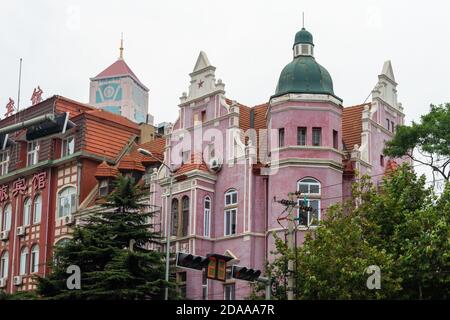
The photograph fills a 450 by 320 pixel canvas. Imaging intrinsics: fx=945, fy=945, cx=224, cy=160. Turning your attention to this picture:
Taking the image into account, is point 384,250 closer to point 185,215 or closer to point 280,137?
point 280,137

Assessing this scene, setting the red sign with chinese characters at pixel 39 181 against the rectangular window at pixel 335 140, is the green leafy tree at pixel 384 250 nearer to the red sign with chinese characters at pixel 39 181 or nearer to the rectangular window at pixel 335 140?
the rectangular window at pixel 335 140

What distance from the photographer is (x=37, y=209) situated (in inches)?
2287

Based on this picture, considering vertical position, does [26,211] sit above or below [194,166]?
below

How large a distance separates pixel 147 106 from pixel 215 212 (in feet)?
205

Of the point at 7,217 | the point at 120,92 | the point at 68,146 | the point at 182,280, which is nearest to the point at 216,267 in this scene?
the point at 182,280

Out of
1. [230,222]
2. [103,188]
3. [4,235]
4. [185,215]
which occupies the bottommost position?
[230,222]

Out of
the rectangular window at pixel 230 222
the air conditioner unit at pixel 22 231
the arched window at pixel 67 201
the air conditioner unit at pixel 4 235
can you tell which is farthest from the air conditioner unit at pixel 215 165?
the air conditioner unit at pixel 4 235

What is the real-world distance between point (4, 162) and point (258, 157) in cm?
2176

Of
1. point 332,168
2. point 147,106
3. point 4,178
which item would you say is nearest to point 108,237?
point 332,168

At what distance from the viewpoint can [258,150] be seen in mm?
47812

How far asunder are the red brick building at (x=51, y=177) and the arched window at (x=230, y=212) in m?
8.80

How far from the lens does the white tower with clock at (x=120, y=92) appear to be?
105 metres
